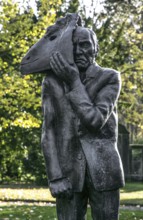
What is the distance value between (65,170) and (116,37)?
21359 mm

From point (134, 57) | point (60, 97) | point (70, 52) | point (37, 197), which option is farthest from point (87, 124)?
point (134, 57)

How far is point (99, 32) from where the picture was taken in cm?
2453

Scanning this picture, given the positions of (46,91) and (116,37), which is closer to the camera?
(46,91)

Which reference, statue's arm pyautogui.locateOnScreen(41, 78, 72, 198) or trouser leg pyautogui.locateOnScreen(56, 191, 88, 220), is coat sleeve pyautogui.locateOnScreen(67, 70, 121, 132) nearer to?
statue's arm pyautogui.locateOnScreen(41, 78, 72, 198)

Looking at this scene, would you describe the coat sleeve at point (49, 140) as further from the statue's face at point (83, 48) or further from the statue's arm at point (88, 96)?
the statue's face at point (83, 48)

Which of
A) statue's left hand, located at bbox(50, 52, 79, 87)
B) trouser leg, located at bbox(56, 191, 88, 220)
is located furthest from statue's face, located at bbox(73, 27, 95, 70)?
trouser leg, located at bbox(56, 191, 88, 220)

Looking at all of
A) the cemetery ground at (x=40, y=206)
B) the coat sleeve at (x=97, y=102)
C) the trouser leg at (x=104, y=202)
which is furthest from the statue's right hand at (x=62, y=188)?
the cemetery ground at (x=40, y=206)

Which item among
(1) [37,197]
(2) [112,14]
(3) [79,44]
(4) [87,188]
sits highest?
(2) [112,14]

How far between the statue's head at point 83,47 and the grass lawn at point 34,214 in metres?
7.54

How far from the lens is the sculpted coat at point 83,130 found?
458cm

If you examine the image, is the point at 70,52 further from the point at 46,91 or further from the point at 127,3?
the point at 127,3

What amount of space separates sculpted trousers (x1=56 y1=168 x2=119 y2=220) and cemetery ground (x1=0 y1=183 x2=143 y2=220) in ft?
23.6

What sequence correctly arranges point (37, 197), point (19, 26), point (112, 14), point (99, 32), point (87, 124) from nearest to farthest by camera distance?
point (87, 124) < point (19, 26) < point (37, 197) < point (99, 32) < point (112, 14)

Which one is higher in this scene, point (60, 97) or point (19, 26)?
point (19, 26)
